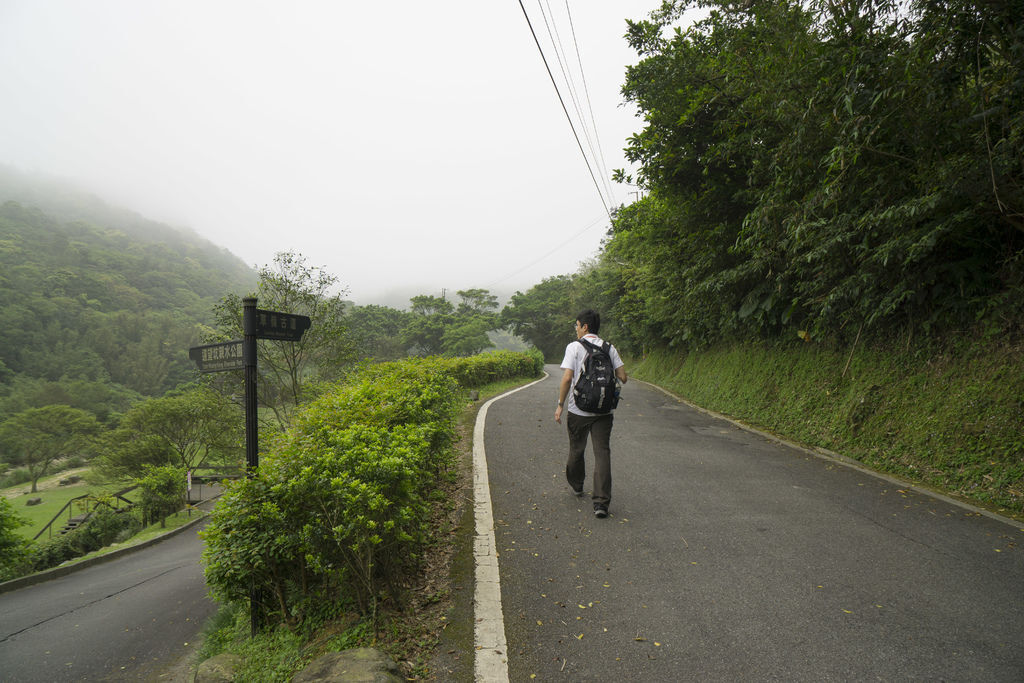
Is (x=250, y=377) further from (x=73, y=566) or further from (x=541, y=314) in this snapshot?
(x=541, y=314)

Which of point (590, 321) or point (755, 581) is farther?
point (590, 321)

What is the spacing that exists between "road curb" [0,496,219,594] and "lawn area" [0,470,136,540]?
1812cm

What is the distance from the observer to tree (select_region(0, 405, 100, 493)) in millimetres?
48362

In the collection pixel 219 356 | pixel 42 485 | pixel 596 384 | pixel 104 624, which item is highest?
pixel 219 356

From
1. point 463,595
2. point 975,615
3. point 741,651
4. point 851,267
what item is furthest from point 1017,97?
point 463,595

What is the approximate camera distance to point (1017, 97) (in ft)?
14.1

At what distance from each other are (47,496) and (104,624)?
53.3 m

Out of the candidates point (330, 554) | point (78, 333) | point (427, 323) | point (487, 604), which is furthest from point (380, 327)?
point (487, 604)

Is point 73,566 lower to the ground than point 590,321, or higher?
lower

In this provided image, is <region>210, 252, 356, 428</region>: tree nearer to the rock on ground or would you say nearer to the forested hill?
the rock on ground

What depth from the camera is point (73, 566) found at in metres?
18.6

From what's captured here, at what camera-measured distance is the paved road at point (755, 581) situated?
8.18ft

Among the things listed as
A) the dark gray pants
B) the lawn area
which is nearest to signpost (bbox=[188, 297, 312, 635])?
the dark gray pants

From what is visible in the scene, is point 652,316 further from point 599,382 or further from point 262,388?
point 262,388
